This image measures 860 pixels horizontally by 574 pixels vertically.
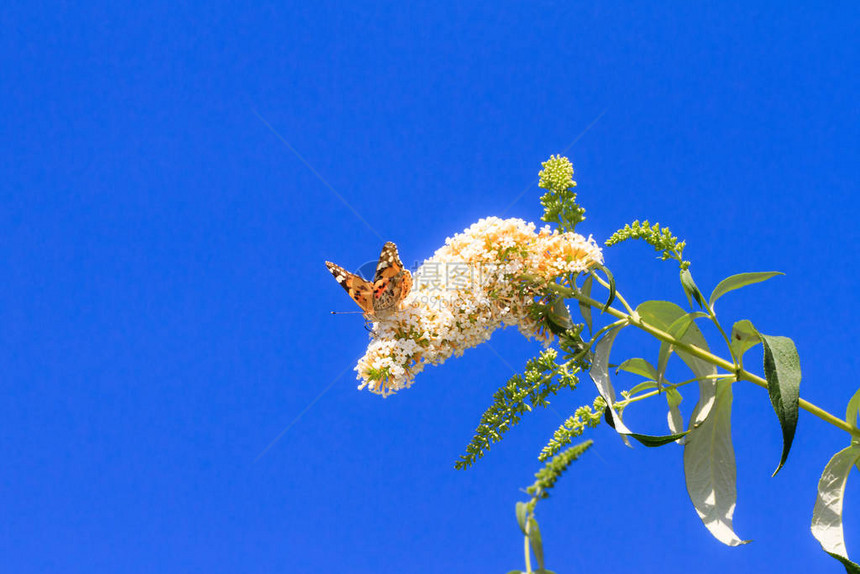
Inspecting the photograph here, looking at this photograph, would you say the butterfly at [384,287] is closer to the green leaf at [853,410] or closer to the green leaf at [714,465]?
the green leaf at [714,465]

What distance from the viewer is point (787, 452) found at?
95.4 inches

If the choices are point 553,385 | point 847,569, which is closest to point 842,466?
point 847,569

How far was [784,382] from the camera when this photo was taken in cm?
246

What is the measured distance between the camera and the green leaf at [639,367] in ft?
10.1

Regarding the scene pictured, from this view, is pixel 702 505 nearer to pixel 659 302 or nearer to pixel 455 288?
pixel 659 302

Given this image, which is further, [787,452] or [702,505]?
[702,505]

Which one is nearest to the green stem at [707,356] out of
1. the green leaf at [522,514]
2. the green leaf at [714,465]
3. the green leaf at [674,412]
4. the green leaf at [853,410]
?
the green leaf at [853,410]

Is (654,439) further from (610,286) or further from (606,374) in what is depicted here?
(610,286)

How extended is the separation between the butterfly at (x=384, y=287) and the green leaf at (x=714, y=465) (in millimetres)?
1477

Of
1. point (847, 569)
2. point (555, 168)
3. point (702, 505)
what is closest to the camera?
point (847, 569)

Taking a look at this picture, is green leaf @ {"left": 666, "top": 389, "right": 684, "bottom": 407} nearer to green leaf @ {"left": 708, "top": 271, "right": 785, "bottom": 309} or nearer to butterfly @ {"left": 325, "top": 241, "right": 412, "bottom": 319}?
green leaf @ {"left": 708, "top": 271, "right": 785, "bottom": 309}

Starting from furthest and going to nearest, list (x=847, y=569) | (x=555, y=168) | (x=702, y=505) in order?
(x=555, y=168)
(x=702, y=505)
(x=847, y=569)

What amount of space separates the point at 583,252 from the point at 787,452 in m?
1.12

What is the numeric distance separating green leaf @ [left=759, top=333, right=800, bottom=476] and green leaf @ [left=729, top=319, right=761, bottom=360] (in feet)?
0.49
